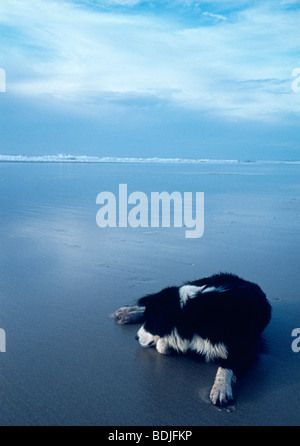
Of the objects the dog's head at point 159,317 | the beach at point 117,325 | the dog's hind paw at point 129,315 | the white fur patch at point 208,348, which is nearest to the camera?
the beach at point 117,325

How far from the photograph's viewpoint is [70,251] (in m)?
6.08

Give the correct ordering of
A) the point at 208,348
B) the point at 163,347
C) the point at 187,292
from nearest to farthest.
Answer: the point at 208,348, the point at 163,347, the point at 187,292

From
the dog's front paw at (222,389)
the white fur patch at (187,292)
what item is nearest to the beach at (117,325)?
the dog's front paw at (222,389)

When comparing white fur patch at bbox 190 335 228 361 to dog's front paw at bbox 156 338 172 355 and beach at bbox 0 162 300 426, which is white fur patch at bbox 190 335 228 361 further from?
dog's front paw at bbox 156 338 172 355

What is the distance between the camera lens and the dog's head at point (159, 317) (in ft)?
11.2

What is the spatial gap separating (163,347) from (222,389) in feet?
2.27

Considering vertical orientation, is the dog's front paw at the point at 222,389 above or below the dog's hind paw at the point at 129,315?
below

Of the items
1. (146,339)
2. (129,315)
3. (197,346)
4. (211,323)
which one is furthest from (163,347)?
(129,315)

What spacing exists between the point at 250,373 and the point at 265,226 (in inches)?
214

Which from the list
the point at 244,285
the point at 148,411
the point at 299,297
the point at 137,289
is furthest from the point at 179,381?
the point at 299,297

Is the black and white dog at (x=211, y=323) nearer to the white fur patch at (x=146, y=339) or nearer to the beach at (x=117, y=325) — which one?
the white fur patch at (x=146, y=339)

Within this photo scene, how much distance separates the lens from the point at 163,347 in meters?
3.41

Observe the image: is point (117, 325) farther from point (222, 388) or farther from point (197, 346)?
point (222, 388)
